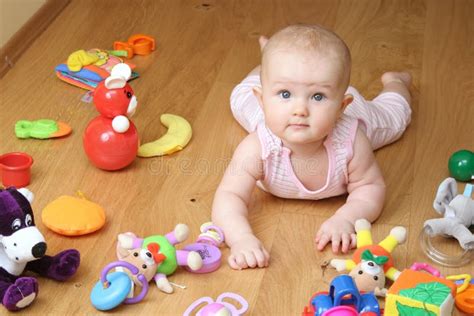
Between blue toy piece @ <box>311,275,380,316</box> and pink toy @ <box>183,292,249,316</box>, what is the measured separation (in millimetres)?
113

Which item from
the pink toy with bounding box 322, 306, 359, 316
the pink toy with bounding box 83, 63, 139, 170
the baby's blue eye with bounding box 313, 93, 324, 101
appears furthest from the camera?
the pink toy with bounding box 83, 63, 139, 170

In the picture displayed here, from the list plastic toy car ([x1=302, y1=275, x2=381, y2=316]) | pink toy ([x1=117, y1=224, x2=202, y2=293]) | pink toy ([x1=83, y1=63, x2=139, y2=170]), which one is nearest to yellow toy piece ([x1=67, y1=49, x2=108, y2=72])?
pink toy ([x1=83, y1=63, x2=139, y2=170])

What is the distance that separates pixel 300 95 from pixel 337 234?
0.79 feet

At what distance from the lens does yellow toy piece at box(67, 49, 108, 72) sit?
6.43 feet

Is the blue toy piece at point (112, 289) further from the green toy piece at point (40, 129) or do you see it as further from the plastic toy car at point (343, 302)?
the green toy piece at point (40, 129)

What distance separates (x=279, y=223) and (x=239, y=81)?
56 centimetres

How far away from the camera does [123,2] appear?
238 centimetres

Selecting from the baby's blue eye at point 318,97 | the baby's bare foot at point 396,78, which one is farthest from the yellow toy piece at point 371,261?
the baby's bare foot at point 396,78

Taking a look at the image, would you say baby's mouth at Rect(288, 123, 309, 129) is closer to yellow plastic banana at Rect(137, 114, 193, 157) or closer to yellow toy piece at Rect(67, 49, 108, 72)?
yellow plastic banana at Rect(137, 114, 193, 157)

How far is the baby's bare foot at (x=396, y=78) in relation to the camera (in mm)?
1948

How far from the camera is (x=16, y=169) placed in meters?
1.59

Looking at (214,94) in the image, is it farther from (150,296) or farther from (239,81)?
(150,296)

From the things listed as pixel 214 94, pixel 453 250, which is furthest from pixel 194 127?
pixel 453 250

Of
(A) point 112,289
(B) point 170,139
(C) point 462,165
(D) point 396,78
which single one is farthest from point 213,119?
(A) point 112,289
